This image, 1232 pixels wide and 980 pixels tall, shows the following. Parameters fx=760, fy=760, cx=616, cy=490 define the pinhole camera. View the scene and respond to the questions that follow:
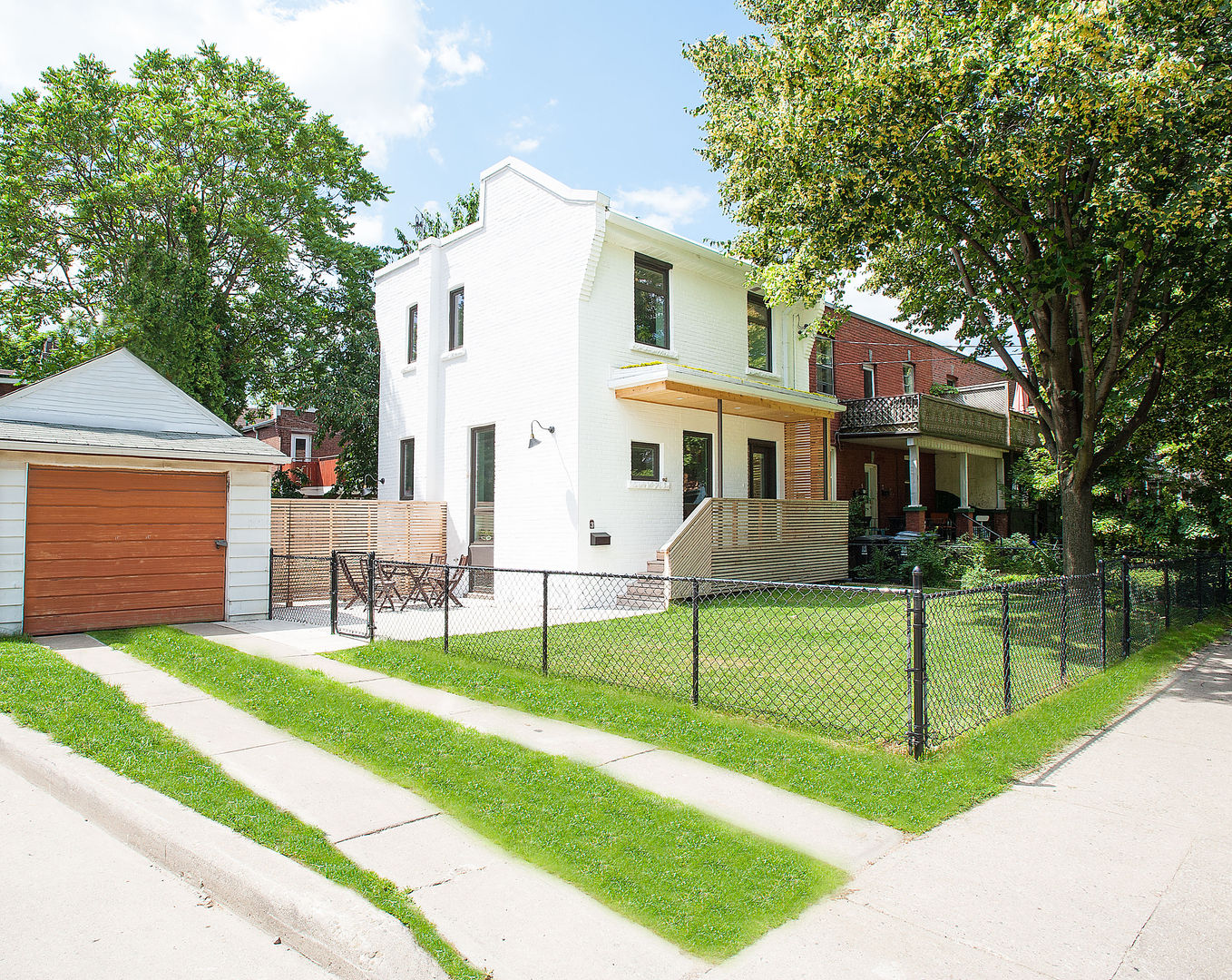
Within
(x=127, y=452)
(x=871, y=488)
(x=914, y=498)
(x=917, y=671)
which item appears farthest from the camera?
(x=871, y=488)

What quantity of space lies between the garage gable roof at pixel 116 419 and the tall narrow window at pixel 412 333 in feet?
21.6

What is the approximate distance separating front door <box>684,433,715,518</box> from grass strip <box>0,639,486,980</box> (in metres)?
10.6

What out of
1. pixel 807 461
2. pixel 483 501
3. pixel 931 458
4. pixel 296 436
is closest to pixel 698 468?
pixel 807 461

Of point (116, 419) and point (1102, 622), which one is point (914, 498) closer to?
point (1102, 622)

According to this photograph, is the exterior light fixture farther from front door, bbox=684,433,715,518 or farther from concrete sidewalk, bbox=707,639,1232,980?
concrete sidewalk, bbox=707,639,1232,980

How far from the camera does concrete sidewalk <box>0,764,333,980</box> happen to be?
2.90 metres

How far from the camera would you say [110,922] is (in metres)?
3.22

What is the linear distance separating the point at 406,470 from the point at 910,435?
12734mm

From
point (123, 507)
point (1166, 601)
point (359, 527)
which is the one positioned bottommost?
point (1166, 601)

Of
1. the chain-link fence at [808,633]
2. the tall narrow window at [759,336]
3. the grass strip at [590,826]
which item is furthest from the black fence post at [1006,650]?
the tall narrow window at [759,336]

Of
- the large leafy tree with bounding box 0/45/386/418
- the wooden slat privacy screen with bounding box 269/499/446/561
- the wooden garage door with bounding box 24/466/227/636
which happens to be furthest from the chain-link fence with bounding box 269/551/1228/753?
the large leafy tree with bounding box 0/45/386/418

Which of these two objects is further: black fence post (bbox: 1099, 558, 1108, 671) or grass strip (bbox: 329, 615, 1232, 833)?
black fence post (bbox: 1099, 558, 1108, 671)

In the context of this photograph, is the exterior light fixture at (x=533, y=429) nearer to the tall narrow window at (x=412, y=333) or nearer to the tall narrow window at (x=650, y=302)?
the tall narrow window at (x=650, y=302)

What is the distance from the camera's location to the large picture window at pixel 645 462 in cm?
1462
